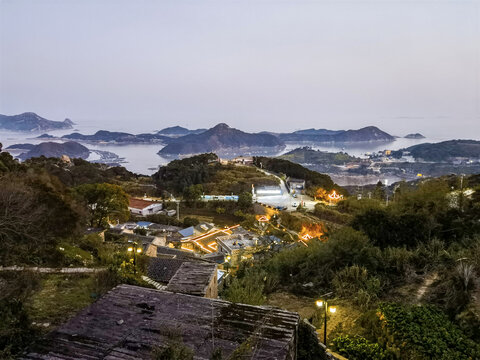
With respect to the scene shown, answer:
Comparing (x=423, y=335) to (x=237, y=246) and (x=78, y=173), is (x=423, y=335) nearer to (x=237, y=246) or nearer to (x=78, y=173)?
(x=237, y=246)

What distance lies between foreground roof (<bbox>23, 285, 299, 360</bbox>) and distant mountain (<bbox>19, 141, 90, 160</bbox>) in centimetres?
7784

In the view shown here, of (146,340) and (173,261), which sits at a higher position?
(146,340)

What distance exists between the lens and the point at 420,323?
546 centimetres

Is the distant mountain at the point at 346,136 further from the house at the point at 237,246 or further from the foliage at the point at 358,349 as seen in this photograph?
the foliage at the point at 358,349

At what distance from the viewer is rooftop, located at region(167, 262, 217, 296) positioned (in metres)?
6.47

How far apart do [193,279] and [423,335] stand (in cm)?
416

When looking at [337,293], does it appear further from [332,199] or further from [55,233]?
[332,199]

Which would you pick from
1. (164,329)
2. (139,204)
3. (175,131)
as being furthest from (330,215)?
(175,131)

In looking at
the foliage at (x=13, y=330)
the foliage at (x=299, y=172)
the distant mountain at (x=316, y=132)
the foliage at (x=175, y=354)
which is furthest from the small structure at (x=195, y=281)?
the distant mountain at (x=316, y=132)

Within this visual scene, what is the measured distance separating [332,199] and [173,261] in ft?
85.7

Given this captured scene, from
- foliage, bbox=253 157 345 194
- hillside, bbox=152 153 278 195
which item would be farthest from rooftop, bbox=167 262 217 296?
foliage, bbox=253 157 345 194

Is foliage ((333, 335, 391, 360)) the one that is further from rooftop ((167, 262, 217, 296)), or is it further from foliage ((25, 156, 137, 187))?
foliage ((25, 156, 137, 187))

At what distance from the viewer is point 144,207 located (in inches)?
1298

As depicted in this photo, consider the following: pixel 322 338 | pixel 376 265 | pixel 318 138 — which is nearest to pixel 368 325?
pixel 322 338
